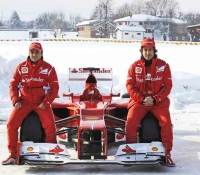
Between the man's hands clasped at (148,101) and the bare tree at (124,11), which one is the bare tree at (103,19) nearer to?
the bare tree at (124,11)

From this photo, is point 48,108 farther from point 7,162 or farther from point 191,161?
point 191,161

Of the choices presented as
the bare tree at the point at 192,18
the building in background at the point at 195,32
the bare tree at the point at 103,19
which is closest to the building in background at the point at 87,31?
the bare tree at the point at 103,19

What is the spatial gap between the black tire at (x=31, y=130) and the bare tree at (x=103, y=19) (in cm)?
9294

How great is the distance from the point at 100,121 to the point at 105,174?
902 mm

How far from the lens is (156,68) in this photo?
25.1 ft

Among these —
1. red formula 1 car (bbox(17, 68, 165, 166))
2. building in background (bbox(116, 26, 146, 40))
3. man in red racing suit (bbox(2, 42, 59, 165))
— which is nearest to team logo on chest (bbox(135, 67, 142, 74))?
red formula 1 car (bbox(17, 68, 165, 166))

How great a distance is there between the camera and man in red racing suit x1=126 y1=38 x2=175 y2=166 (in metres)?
7.45

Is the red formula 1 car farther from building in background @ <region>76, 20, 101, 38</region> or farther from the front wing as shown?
building in background @ <region>76, 20, 101, 38</region>

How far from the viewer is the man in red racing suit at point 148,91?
7.45 metres

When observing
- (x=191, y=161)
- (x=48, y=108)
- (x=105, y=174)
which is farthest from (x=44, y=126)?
(x=191, y=161)

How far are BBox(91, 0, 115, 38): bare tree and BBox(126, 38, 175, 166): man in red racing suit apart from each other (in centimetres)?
9256

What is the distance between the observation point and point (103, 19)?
103188 mm

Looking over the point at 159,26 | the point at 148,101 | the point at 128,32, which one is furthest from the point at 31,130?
the point at 159,26

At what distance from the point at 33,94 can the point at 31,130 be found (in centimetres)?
56
